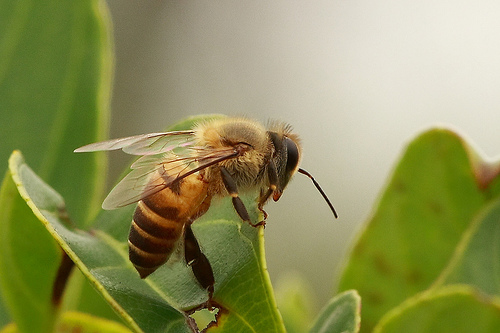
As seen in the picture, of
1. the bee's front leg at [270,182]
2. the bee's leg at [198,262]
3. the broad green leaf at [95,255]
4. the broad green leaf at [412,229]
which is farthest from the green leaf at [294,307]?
the broad green leaf at [95,255]

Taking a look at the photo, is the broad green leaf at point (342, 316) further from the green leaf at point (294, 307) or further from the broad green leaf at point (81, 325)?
the green leaf at point (294, 307)

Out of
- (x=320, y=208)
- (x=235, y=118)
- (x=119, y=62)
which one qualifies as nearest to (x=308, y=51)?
(x=320, y=208)

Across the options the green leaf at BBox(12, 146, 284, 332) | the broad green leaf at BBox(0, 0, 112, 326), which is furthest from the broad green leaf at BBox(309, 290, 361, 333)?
the broad green leaf at BBox(0, 0, 112, 326)

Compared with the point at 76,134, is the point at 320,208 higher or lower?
lower

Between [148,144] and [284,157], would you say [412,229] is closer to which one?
[284,157]

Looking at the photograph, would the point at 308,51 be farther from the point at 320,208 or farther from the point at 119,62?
the point at 119,62

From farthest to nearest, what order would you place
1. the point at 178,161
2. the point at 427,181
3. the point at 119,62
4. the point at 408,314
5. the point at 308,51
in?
1. the point at 308,51
2. the point at 119,62
3. the point at 427,181
4. the point at 178,161
5. the point at 408,314

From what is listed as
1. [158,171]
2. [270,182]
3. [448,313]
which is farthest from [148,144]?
[448,313]
